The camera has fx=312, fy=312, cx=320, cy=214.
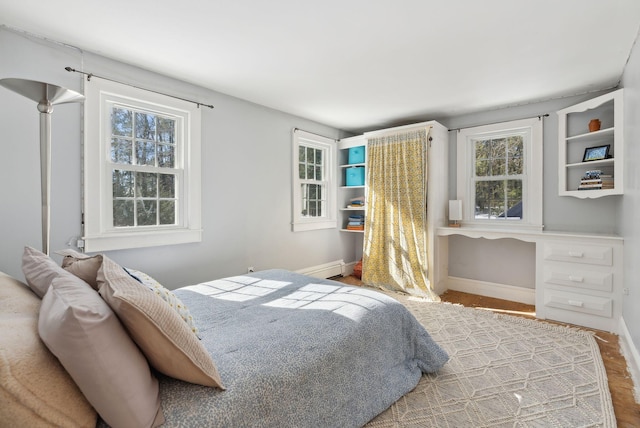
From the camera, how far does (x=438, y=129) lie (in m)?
4.11

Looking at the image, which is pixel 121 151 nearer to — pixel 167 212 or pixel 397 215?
pixel 167 212

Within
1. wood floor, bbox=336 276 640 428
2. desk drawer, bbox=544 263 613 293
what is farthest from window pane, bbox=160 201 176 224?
desk drawer, bbox=544 263 613 293

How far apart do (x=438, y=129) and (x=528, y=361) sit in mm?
2834

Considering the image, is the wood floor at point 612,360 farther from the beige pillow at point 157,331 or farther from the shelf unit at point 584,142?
the beige pillow at point 157,331

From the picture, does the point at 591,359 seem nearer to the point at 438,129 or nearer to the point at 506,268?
the point at 506,268

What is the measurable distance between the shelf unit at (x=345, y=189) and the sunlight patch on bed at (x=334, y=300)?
265 centimetres

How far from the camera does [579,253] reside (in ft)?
9.99

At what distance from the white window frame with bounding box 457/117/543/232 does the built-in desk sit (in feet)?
1.73

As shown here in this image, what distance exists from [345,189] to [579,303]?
3293mm

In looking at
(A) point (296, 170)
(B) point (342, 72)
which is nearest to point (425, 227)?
(A) point (296, 170)

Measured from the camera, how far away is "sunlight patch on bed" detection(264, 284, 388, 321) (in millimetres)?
1910

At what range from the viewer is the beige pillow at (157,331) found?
996mm

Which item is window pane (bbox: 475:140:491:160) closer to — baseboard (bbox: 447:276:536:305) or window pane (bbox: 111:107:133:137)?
baseboard (bbox: 447:276:536:305)

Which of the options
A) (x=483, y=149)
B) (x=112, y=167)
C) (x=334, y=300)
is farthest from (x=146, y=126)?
(x=483, y=149)
